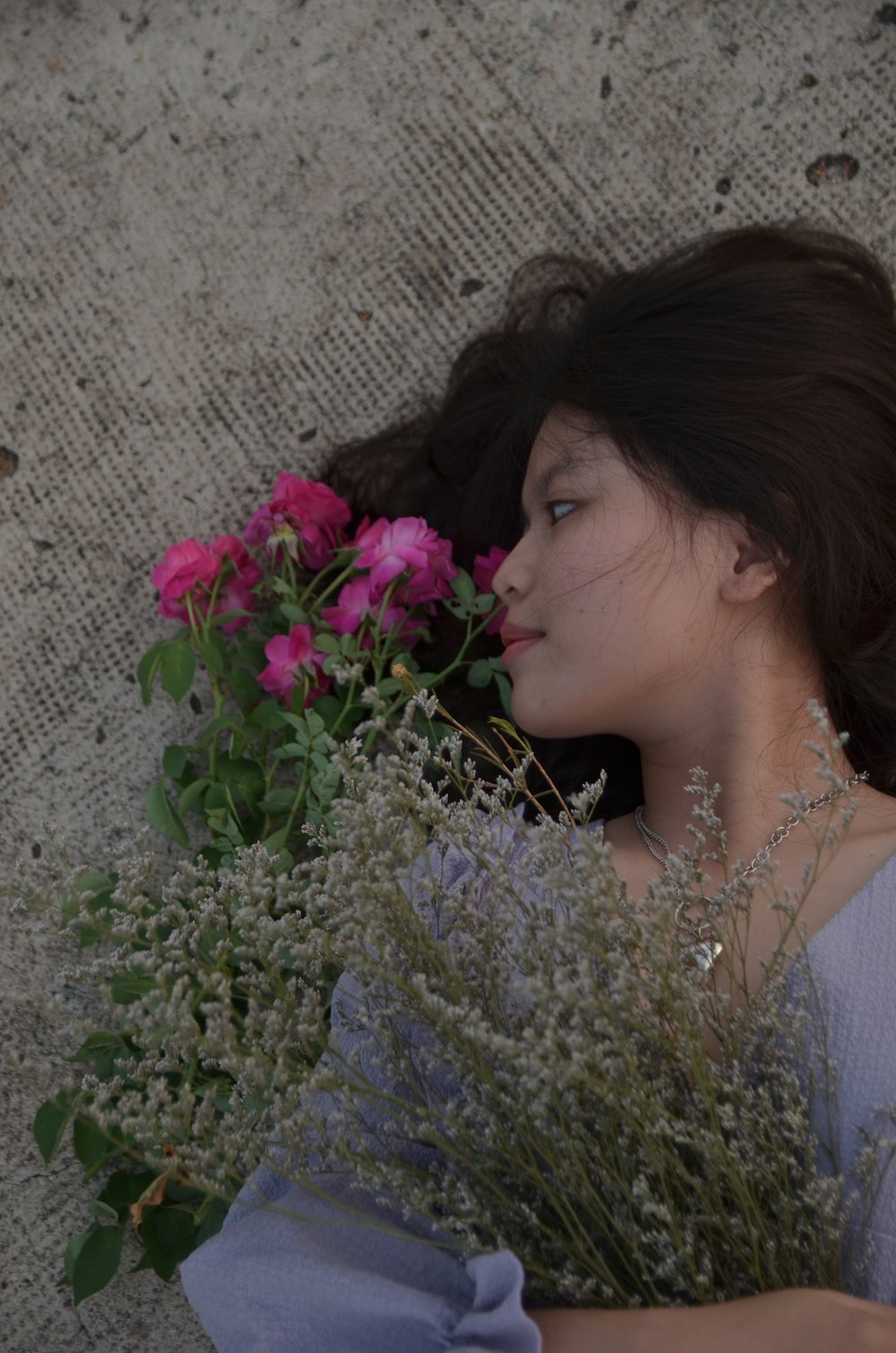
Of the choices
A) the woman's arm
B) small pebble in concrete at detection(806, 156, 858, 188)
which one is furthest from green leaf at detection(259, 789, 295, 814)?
small pebble in concrete at detection(806, 156, 858, 188)

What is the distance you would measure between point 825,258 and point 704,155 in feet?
1.05

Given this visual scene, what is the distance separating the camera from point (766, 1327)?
37.8 inches

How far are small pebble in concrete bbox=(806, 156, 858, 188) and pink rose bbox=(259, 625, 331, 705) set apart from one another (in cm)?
108

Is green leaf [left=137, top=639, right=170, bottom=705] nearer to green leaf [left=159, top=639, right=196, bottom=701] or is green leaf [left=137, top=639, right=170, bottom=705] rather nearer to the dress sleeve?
green leaf [left=159, top=639, right=196, bottom=701]

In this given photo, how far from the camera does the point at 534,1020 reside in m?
0.96

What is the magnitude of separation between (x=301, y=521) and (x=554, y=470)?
0.41 meters

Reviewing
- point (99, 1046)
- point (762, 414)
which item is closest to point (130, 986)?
point (99, 1046)

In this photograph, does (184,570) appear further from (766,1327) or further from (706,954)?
(766,1327)

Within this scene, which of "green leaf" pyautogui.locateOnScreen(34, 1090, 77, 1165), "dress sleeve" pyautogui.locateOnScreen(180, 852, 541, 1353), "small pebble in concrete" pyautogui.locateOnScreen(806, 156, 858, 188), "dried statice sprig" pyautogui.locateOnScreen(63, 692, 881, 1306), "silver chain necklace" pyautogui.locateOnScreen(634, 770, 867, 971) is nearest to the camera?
"dried statice sprig" pyautogui.locateOnScreen(63, 692, 881, 1306)

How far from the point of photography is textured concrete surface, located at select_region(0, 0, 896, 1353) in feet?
5.96

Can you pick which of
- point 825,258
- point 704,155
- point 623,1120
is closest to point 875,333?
point 825,258

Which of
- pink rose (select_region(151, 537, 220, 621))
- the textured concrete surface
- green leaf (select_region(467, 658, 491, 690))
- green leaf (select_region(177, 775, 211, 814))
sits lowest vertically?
green leaf (select_region(467, 658, 491, 690))

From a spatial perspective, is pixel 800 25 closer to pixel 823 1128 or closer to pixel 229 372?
pixel 229 372

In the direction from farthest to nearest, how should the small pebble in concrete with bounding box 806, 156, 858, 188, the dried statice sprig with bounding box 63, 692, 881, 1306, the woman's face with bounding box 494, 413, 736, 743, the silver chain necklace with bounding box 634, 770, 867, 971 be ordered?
the small pebble in concrete with bounding box 806, 156, 858, 188 → the woman's face with bounding box 494, 413, 736, 743 → the silver chain necklace with bounding box 634, 770, 867, 971 → the dried statice sprig with bounding box 63, 692, 881, 1306
